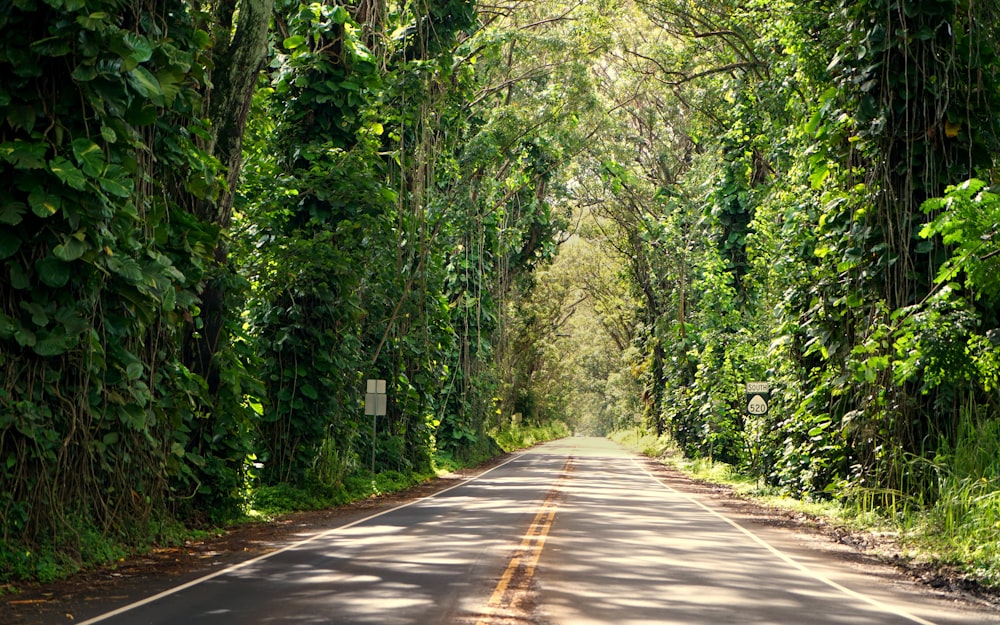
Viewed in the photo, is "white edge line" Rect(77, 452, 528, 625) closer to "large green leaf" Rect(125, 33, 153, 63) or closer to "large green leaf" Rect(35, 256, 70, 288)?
"large green leaf" Rect(35, 256, 70, 288)

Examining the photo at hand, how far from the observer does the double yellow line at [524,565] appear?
9789mm

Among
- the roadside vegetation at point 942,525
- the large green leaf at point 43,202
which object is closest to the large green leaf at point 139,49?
the large green leaf at point 43,202

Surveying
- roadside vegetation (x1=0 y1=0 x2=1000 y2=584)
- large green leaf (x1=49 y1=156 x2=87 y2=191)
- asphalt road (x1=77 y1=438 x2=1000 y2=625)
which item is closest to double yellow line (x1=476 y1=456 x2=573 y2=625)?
asphalt road (x1=77 y1=438 x2=1000 y2=625)

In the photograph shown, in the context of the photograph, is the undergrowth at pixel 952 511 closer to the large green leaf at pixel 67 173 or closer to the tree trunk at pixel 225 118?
the large green leaf at pixel 67 173

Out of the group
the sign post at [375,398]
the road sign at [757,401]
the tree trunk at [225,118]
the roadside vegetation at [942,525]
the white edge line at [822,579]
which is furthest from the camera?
the sign post at [375,398]

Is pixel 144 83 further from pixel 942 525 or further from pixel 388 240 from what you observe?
pixel 388 240

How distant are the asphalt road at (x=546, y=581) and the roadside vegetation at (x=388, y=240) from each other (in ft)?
7.05

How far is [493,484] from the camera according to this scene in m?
30.3

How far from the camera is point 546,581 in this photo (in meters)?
11.2

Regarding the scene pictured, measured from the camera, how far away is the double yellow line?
32.1 feet

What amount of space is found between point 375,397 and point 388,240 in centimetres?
658

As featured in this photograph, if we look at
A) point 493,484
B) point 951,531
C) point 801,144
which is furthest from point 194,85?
point 493,484

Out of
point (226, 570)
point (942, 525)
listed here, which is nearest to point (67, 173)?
point (226, 570)

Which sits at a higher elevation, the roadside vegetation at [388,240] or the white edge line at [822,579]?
the roadside vegetation at [388,240]
